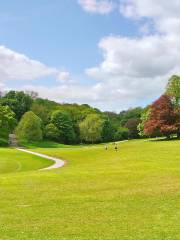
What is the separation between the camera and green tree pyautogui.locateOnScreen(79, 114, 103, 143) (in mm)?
142500

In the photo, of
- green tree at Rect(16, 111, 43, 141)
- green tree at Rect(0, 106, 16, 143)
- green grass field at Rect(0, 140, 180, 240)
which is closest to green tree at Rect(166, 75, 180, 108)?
green tree at Rect(16, 111, 43, 141)

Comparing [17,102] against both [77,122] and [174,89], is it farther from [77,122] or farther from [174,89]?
[174,89]

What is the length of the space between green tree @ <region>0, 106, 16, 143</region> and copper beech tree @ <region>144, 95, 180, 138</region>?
39.3 m

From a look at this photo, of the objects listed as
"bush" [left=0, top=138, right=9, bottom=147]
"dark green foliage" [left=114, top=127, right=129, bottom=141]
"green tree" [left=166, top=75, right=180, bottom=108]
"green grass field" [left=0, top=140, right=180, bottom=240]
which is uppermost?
"green tree" [left=166, top=75, right=180, bottom=108]

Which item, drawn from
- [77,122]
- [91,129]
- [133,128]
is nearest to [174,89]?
[91,129]

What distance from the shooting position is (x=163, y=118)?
94000mm

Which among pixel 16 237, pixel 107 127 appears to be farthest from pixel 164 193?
pixel 107 127

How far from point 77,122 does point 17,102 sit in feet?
76.6

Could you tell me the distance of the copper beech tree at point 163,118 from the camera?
303 ft

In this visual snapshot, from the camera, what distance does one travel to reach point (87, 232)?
14680 millimetres

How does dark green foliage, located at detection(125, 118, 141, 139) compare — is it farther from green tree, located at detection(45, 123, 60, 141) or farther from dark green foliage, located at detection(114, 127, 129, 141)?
green tree, located at detection(45, 123, 60, 141)

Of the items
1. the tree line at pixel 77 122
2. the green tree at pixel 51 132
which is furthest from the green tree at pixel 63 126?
the green tree at pixel 51 132

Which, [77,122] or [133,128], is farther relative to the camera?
[133,128]

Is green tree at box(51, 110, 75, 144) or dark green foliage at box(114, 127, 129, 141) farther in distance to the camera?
dark green foliage at box(114, 127, 129, 141)
